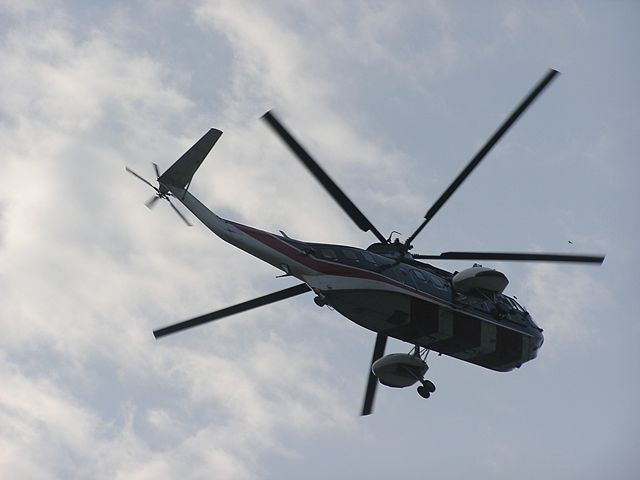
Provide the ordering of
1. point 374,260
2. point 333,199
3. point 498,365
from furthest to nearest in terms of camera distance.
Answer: point 498,365
point 374,260
point 333,199

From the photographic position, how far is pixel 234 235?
26.8 m

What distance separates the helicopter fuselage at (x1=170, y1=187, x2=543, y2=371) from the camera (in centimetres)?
2709

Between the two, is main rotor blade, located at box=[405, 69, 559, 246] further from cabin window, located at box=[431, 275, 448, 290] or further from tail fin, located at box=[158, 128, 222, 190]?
tail fin, located at box=[158, 128, 222, 190]

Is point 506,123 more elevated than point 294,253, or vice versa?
point 506,123

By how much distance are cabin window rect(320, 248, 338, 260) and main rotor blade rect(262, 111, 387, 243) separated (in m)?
1.18

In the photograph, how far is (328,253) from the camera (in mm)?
27641

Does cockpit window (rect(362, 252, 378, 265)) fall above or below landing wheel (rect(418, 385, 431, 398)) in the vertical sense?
above

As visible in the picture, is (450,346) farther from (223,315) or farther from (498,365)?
(223,315)

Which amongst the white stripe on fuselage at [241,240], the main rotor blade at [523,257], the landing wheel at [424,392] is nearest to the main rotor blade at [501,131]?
the main rotor blade at [523,257]

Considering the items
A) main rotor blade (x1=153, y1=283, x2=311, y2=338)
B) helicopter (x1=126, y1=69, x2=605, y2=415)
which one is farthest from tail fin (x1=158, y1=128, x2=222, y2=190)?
main rotor blade (x1=153, y1=283, x2=311, y2=338)

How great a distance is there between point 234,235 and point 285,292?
8.44 ft

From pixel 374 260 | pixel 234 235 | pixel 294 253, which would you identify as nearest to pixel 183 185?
pixel 234 235

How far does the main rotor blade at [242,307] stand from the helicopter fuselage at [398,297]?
2.77 feet

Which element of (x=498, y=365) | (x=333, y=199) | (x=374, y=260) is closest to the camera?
(x=333, y=199)
